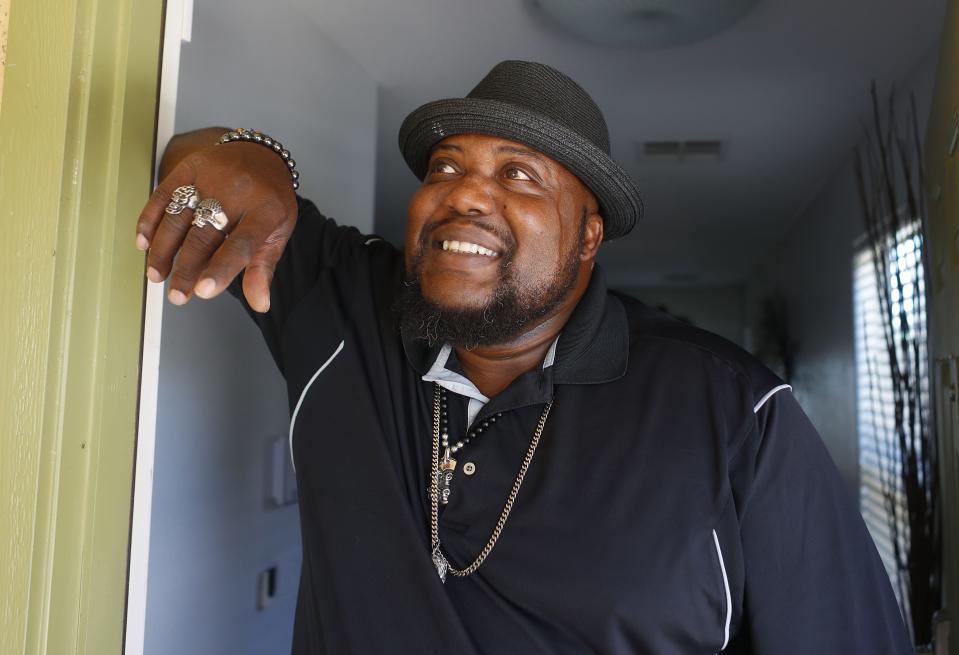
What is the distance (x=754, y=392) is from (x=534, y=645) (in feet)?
1.62

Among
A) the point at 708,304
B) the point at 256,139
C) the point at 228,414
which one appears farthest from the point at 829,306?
the point at 708,304

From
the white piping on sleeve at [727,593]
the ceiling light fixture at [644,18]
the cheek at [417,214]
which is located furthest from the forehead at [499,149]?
the ceiling light fixture at [644,18]

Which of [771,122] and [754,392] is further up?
[771,122]

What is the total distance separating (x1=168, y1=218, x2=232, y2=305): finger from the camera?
86 cm

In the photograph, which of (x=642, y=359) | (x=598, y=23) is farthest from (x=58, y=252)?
(x=598, y=23)

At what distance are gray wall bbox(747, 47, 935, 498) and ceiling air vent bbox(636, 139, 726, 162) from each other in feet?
2.27

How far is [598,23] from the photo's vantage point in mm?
2076

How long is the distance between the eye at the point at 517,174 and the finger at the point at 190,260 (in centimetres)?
55

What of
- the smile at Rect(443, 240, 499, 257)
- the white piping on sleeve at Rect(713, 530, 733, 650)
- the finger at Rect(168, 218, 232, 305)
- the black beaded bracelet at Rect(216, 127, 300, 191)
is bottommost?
the white piping on sleeve at Rect(713, 530, 733, 650)

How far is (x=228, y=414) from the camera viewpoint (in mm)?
1752

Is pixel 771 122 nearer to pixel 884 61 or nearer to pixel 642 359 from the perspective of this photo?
pixel 884 61

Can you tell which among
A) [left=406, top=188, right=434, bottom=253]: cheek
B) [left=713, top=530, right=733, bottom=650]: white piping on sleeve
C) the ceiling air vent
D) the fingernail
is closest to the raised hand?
the fingernail

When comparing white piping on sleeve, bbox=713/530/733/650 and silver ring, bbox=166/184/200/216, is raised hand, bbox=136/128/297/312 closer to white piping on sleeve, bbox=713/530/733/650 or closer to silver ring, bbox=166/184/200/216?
silver ring, bbox=166/184/200/216

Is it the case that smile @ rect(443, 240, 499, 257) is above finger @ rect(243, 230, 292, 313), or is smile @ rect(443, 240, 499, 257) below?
above
